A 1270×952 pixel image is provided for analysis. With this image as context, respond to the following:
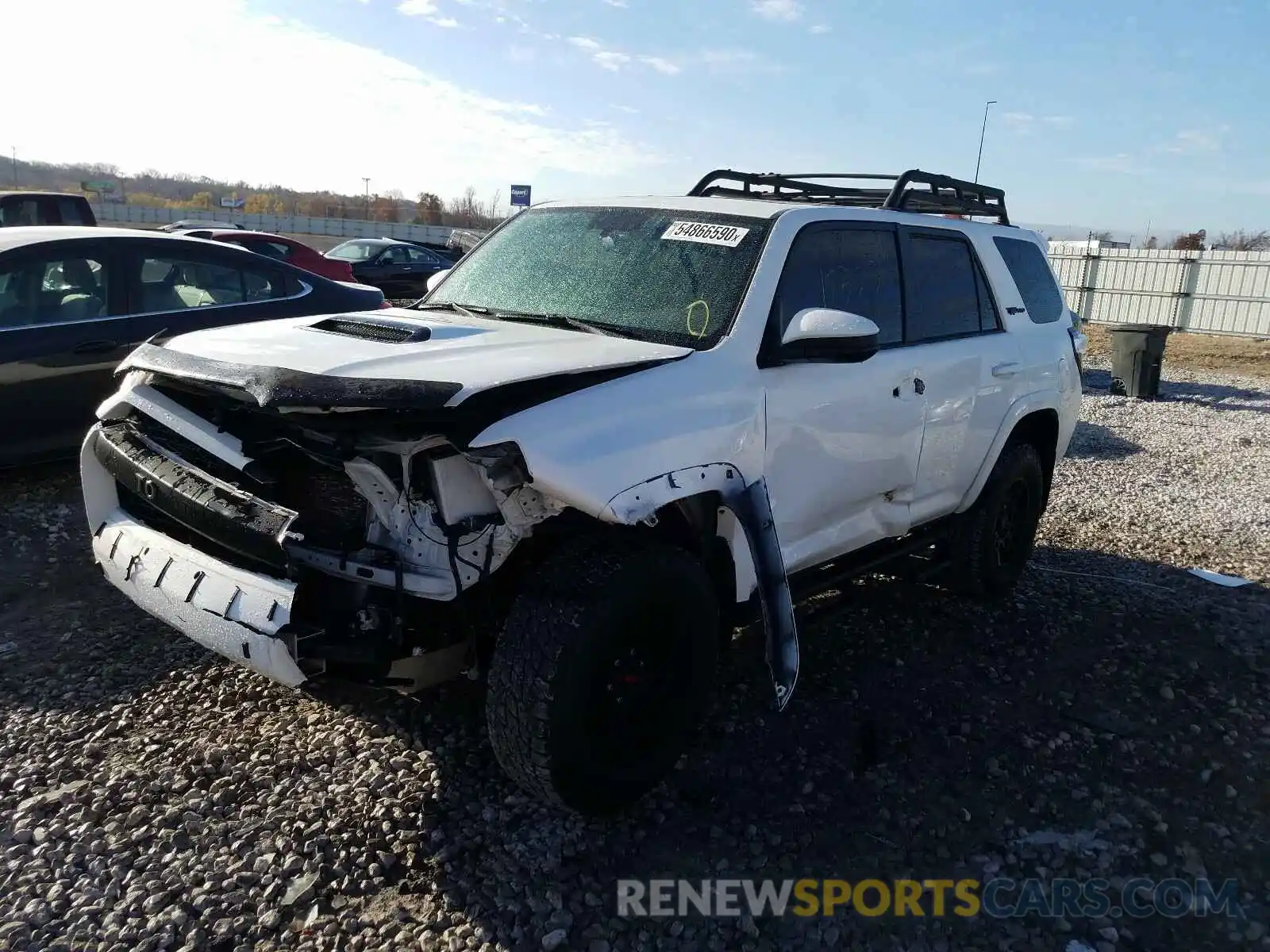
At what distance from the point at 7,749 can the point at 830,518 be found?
310cm

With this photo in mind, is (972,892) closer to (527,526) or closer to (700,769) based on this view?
(700,769)

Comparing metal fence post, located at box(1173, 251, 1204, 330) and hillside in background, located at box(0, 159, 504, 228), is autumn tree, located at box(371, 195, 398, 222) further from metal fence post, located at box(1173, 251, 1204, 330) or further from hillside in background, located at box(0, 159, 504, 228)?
metal fence post, located at box(1173, 251, 1204, 330)

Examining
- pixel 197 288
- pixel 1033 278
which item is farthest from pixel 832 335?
pixel 197 288

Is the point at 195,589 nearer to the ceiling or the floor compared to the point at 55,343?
nearer to the floor

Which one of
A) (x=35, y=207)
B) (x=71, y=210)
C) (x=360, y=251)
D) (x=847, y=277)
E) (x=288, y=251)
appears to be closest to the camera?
(x=847, y=277)

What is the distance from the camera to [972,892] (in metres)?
2.91

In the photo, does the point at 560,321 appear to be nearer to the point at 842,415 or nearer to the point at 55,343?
the point at 842,415

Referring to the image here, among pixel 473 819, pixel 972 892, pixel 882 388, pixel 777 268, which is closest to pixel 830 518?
pixel 882 388

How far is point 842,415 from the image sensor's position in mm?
3676

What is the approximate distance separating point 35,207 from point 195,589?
11223 mm

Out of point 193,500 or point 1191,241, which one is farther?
point 1191,241

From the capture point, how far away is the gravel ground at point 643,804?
2666mm

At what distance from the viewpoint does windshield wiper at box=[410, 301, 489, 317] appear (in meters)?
3.88

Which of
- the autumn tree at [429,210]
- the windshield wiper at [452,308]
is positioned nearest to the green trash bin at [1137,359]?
the windshield wiper at [452,308]
